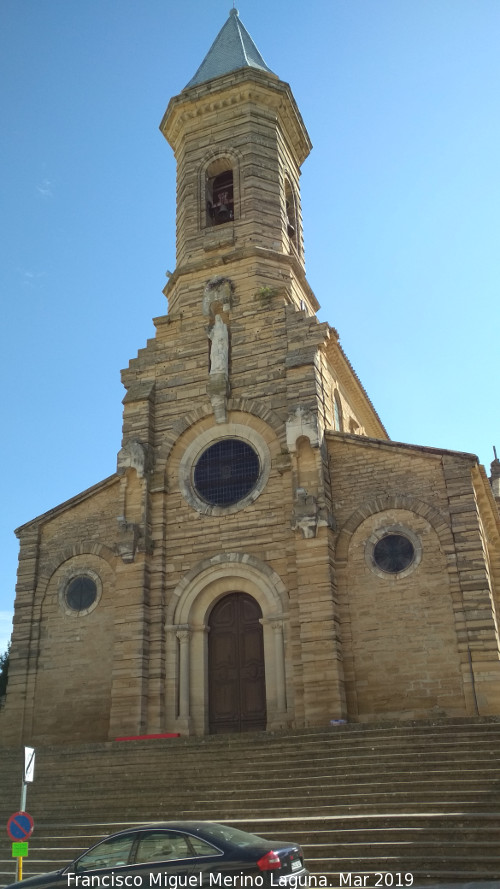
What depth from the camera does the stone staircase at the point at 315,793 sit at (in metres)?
9.34

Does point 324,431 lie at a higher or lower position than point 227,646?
higher

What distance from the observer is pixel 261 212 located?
74.9ft

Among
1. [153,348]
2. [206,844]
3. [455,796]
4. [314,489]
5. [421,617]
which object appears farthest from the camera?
[153,348]

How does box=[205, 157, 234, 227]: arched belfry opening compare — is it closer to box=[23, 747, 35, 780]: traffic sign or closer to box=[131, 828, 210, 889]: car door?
box=[23, 747, 35, 780]: traffic sign

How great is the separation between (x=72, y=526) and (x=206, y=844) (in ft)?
48.3

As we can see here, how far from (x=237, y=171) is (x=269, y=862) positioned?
20669 mm

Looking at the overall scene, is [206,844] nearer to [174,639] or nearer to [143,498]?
[174,639]

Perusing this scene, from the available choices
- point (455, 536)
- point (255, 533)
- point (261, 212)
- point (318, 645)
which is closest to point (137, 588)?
point (255, 533)

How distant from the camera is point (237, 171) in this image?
2353 cm

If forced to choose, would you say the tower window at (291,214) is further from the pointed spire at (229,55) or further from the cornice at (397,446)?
the cornice at (397,446)

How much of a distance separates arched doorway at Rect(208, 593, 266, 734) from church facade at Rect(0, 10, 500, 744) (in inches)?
1.8

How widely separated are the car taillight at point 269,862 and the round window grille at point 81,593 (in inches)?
539

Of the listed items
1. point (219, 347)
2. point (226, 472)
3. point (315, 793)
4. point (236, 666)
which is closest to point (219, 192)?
point (219, 347)

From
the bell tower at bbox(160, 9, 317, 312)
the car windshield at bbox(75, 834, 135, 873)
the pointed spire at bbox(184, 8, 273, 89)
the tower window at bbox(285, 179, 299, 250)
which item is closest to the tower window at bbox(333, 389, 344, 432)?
the bell tower at bbox(160, 9, 317, 312)
